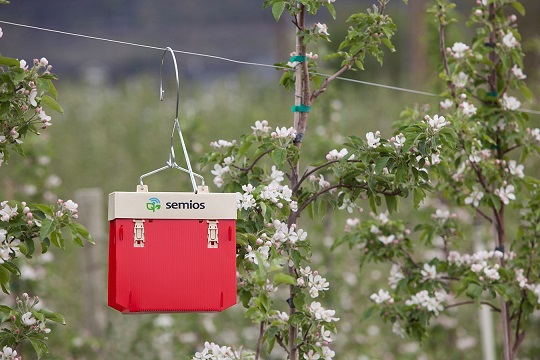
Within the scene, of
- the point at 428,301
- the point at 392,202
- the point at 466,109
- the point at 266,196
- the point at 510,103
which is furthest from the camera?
the point at 510,103

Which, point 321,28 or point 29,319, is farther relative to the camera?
point 321,28

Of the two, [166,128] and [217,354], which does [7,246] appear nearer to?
[217,354]

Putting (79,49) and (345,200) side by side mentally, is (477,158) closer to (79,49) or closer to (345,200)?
(345,200)

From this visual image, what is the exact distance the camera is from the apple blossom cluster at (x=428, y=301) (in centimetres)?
346

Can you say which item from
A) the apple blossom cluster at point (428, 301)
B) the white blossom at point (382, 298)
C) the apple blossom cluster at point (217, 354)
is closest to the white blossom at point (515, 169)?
the apple blossom cluster at point (428, 301)

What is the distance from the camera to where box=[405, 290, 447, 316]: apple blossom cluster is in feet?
11.3

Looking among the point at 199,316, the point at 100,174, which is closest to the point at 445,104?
the point at 199,316

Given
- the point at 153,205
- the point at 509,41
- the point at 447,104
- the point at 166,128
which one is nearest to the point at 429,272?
the point at 447,104

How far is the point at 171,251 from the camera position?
7.91 ft

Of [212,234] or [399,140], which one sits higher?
[399,140]

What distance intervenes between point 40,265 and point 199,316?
1.16 meters

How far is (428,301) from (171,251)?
1.45 m

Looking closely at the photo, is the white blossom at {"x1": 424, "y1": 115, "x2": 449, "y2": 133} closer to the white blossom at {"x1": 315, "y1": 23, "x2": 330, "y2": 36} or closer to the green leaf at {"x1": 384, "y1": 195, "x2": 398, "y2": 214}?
the green leaf at {"x1": 384, "y1": 195, "x2": 398, "y2": 214}

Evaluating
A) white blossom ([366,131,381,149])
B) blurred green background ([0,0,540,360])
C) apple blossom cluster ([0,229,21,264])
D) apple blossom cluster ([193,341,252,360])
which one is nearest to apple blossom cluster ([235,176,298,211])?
white blossom ([366,131,381,149])
